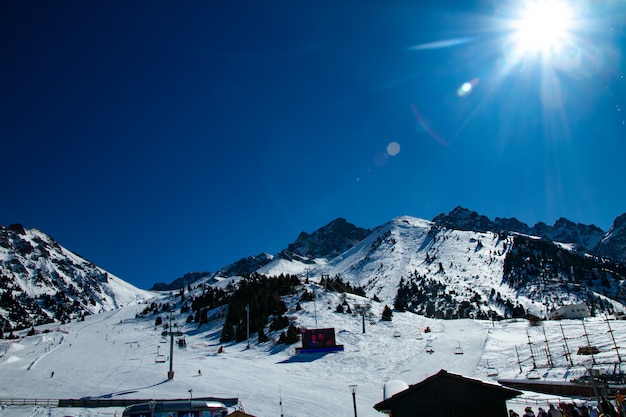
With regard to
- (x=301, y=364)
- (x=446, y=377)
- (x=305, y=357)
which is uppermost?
(x=305, y=357)

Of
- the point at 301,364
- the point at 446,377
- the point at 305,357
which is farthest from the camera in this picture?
the point at 305,357

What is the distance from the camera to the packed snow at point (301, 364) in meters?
→ 34.9

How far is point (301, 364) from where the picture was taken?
53312mm

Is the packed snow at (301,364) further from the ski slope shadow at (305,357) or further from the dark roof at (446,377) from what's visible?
the dark roof at (446,377)

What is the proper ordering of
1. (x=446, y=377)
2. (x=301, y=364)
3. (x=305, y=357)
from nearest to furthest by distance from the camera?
1. (x=446, y=377)
2. (x=301, y=364)
3. (x=305, y=357)

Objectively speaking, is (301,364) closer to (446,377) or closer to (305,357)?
(305,357)

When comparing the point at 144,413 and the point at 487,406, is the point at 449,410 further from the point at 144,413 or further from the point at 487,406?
the point at 144,413

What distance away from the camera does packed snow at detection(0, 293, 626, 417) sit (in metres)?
34.9

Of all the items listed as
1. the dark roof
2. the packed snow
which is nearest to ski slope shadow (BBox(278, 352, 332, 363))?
the packed snow

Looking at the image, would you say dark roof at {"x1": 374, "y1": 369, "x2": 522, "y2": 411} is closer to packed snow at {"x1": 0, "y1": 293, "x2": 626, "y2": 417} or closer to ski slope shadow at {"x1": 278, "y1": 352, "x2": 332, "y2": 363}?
packed snow at {"x1": 0, "y1": 293, "x2": 626, "y2": 417}

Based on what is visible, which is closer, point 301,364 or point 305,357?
point 301,364

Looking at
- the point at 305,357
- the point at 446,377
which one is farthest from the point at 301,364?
the point at 446,377

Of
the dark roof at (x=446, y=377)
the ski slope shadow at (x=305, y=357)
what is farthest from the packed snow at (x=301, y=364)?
the dark roof at (x=446, y=377)

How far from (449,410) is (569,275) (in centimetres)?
20529
